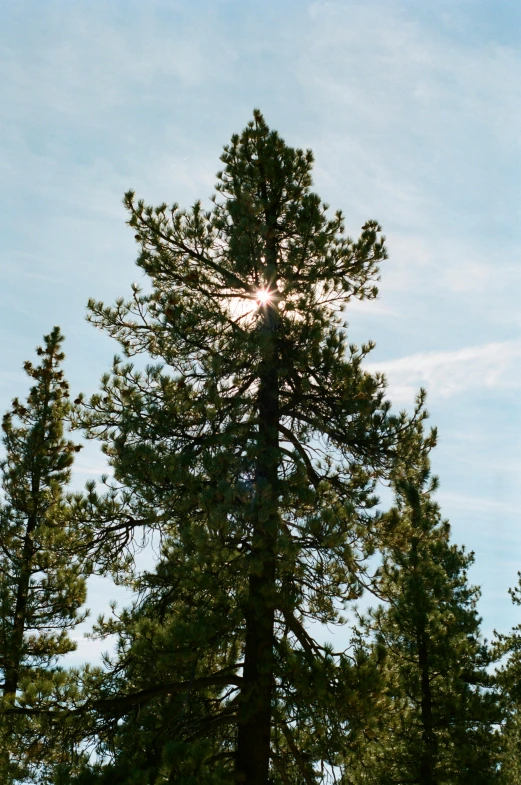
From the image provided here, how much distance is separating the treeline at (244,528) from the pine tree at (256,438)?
32 millimetres

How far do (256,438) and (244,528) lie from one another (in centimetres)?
154

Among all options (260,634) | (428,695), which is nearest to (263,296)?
(260,634)

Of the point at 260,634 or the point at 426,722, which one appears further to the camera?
the point at 426,722

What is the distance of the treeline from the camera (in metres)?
7.76

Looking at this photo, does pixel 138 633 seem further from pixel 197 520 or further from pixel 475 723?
pixel 475 723

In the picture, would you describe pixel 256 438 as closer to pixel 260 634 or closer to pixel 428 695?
pixel 260 634

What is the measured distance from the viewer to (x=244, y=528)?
26.1 ft

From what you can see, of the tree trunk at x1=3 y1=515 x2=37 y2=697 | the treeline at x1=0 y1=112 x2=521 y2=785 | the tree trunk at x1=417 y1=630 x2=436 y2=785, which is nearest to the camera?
the treeline at x1=0 y1=112 x2=521 y2=785

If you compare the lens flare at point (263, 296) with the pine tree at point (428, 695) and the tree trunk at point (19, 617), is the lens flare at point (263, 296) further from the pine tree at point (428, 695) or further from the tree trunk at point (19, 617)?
the tree trunk at point (19, 617)

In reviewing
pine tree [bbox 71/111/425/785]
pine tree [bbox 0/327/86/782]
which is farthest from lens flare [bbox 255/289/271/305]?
pine tree [bbox 0/327/86/782]

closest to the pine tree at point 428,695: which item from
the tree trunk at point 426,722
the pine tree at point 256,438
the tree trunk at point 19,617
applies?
the tree trunk at point 426,722

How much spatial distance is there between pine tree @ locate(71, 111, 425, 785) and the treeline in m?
0.03

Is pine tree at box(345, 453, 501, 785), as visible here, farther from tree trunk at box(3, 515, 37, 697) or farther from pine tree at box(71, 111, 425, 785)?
tree trunk at box(3, 515, 37, 697)

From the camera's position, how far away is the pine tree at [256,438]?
7.95 meters
